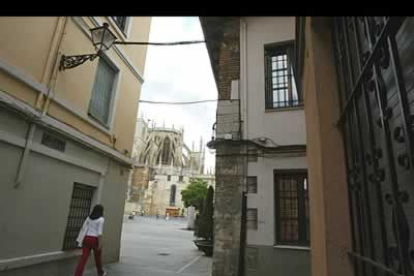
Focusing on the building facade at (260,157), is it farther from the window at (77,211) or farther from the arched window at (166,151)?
the arched window at (166,151)

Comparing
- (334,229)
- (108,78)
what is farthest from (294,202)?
(108,78)

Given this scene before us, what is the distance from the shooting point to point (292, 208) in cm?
587

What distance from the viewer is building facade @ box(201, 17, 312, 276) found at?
565cm

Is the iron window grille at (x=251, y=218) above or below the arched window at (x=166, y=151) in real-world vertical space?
below

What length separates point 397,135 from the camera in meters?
1.06

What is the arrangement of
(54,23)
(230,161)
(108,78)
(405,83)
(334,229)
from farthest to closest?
(108,78)
(230,161)
(54,23)
(334,229)
(405,83)

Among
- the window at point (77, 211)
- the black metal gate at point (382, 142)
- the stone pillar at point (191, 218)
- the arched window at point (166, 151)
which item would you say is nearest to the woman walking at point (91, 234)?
the window at point (77, 211)

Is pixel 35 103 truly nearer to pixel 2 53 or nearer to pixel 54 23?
pixel 2 53

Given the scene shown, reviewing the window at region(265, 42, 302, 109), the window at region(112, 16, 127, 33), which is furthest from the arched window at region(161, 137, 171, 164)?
the window at region(265, 42, 302, 109)

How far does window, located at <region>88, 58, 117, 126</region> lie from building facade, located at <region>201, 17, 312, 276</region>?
3.44 m

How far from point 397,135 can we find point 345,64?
939mm

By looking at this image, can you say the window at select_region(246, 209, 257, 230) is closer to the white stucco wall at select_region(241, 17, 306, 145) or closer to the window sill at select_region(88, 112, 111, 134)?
the white stucco wall at select_region(241, 17, 306, 145)

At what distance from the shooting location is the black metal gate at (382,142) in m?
1.02

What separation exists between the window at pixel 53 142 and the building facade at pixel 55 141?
2cm
